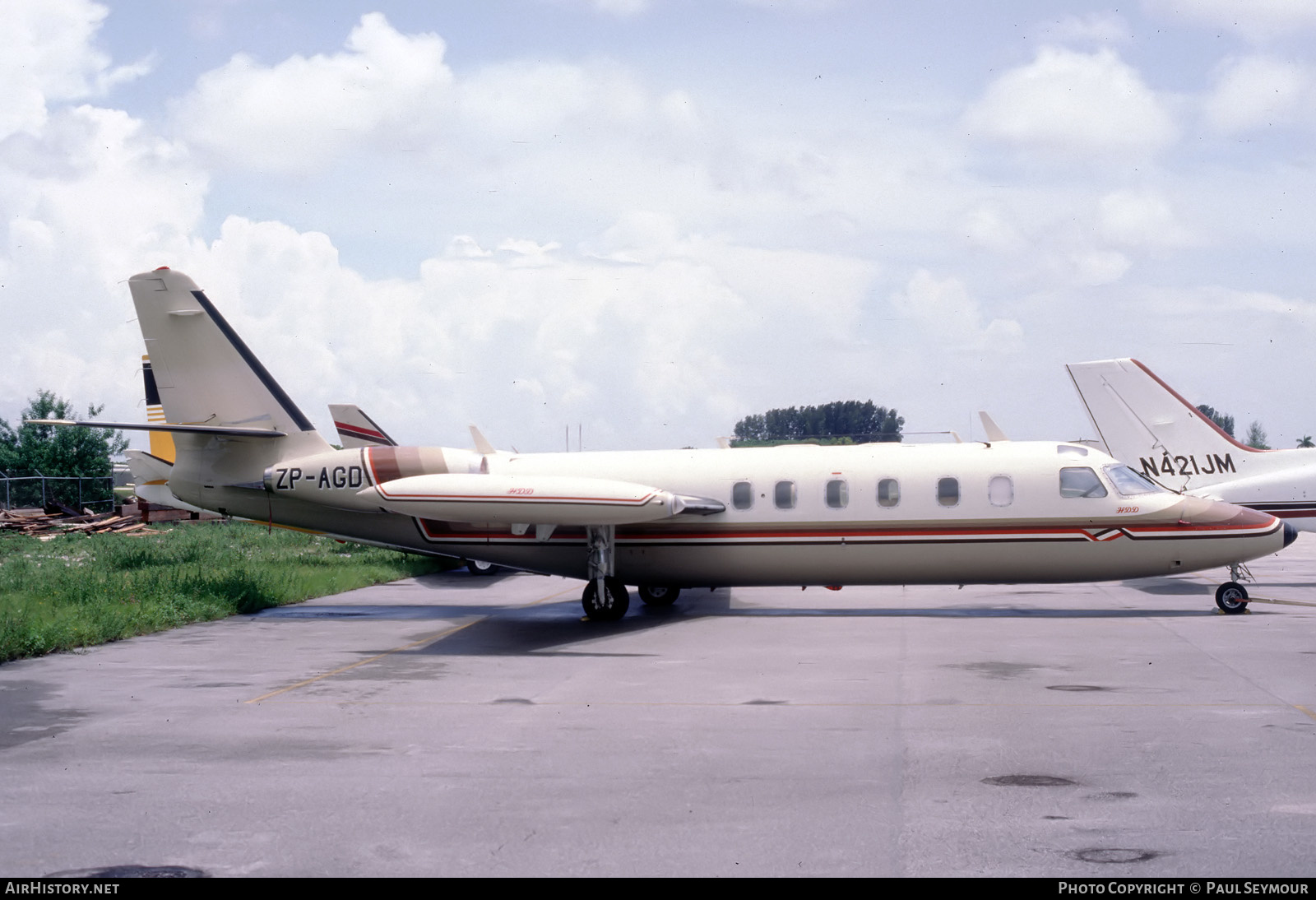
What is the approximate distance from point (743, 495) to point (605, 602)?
2.87 m

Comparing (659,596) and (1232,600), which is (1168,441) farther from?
(659,596)

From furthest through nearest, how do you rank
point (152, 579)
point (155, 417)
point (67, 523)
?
point (67, 523) → point (155, 417) → point (152, 579)

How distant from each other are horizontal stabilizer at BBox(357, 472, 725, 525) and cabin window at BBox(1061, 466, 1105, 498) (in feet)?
20.8

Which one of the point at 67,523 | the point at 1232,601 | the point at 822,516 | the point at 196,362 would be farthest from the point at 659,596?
the point at 67,523

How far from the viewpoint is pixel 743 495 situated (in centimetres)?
1975

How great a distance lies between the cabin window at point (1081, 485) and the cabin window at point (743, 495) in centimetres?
494

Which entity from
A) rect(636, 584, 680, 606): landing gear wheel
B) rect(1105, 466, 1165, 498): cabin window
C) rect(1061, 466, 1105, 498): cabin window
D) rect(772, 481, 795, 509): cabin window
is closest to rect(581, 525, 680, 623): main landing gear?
rect(636, 584, 680, 606): landing gear wheel

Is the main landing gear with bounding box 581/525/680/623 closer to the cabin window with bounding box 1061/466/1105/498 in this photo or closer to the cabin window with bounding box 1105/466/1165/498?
the cabin window with bounding box 1061/466/1105/498

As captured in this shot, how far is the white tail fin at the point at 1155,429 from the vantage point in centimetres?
2494

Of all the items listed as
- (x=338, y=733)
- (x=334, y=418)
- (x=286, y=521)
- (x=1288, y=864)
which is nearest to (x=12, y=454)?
(x=334, y=418)

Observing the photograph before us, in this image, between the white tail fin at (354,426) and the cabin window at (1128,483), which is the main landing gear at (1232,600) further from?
the white tail fin at (354,426)

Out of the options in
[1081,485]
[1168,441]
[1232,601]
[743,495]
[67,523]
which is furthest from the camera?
[67,523]

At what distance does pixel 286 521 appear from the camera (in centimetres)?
2091

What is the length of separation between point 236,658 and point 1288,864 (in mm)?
12455
